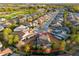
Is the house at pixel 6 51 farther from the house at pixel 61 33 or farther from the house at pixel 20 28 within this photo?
the house at pixel 61 33

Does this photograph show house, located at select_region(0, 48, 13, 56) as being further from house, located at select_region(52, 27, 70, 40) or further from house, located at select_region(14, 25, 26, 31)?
house, located at select_region(52, 27, 70, 40)

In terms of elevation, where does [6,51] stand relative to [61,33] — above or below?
below

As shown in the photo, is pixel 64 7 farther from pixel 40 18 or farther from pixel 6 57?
pixel 6 57

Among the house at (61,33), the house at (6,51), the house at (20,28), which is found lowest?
the house at (6,51)

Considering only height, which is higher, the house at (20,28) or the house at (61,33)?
the house at (20,28)

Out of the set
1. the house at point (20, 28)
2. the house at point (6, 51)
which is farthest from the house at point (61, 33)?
the house at point (6, 51)

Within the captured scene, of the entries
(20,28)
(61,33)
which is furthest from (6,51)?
(61,33)

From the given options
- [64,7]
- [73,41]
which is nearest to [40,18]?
[64,7]

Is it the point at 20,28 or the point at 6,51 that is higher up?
the point at 20,28

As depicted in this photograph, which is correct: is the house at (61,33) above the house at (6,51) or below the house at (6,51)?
above

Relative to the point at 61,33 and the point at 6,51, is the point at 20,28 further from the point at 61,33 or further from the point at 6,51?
the point at 61,33

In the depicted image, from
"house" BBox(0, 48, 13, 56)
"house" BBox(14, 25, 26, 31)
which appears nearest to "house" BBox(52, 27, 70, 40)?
"house" BBox(14, 25, 26, 31)
